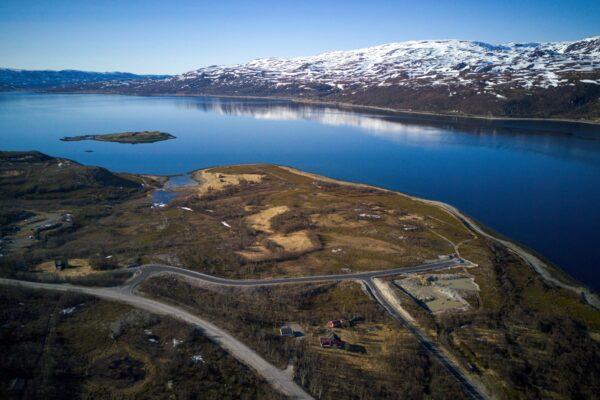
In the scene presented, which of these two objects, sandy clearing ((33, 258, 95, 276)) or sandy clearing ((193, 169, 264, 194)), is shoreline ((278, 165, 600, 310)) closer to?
sandy clearing ((193, 169, 264, 194))

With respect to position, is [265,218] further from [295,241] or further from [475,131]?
[475,131]

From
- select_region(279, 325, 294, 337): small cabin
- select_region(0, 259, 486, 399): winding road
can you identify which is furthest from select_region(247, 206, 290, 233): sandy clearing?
select_region(279, 325, 294, 337): small cabin

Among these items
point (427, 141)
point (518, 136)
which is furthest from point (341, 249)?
point (518, 136)

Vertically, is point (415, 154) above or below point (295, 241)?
above

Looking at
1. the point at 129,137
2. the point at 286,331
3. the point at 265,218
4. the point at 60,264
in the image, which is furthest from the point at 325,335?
the point at 129,137

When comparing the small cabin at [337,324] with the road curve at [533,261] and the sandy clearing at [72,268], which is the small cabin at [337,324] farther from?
the sandy clearing at [72,268]
